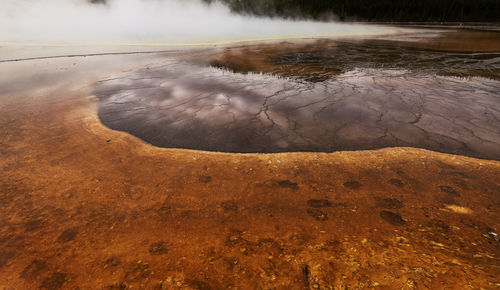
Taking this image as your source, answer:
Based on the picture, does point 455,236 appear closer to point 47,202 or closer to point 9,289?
point 9,289

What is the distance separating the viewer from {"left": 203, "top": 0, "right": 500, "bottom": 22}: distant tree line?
34.7 meters

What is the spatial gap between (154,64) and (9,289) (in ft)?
31.2

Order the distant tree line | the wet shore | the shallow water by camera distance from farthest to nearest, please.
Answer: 1. the distant tree line
2. the shallow water
3. the wet shore

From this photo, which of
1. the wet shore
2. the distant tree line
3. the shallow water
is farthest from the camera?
the distant tree line

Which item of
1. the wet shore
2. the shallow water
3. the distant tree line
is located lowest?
the wet shore

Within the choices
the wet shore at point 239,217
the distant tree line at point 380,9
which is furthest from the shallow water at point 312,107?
the distant tree line at point 380,9

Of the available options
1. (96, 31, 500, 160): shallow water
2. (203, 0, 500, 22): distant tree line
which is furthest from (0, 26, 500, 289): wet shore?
(203, 0, 500, 22): distant tree line

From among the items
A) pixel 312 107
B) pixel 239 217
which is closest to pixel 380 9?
pixel 312 107

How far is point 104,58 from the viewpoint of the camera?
1109 cm

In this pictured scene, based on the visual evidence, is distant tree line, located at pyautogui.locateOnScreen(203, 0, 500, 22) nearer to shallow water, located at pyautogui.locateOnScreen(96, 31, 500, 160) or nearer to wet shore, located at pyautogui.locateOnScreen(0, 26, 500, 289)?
shallow water, located at pyautogui.locateOnScreen(96, 31, 500, 160)

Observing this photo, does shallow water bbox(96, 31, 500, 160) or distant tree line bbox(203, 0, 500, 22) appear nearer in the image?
shallow water bbox(96, 31, 500, 160)

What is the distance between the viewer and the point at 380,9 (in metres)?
46.5

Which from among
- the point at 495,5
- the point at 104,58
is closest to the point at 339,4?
the point at 495,5

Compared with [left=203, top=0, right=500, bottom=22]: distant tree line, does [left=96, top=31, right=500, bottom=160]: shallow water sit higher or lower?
lower
